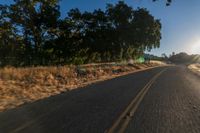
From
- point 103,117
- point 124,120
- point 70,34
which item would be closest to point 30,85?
point 103,117

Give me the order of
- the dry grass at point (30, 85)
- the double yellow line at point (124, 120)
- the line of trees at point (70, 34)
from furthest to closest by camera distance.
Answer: the line of trees at point (70, 34) → the dry grass at point (30, 85) → the double yellow line at point (124, 120)

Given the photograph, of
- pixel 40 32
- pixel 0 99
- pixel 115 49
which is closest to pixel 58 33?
pixel 40 32

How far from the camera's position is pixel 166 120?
8.34m

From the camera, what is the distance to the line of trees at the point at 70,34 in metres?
46.6

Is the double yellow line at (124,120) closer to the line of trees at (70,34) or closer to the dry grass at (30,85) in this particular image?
the dry grass at (30,85)

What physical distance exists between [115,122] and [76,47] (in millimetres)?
50270

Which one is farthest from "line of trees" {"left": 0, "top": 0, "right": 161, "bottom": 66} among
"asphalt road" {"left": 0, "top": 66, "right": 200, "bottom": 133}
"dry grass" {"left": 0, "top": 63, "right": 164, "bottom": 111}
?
"asphalt road" {"left": 0, "top": 66, "right": 200, "bottom": 133}

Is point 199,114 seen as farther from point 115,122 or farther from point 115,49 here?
point 115,49

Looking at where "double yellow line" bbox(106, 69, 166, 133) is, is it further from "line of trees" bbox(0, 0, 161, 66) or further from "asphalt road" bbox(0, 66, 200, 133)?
"line of trees" bbox(0, 0, 161, 66)

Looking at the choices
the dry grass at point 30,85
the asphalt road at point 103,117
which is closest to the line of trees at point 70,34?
the dry grass at point 30,85

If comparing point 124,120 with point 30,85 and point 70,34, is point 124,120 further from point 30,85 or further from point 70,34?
point 70,34

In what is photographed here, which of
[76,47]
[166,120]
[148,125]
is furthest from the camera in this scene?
[76,47]

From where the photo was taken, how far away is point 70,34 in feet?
186

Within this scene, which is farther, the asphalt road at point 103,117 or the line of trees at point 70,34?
the line of trees at point 70,34
